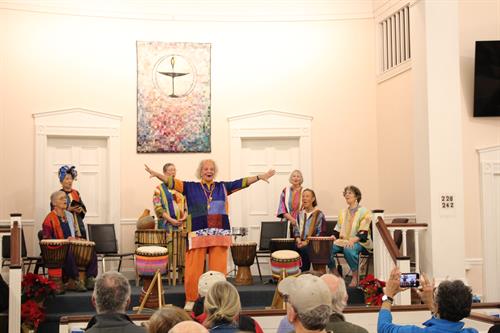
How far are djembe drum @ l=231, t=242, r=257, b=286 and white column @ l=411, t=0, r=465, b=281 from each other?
215cm

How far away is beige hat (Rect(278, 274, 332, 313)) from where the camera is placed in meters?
3.41

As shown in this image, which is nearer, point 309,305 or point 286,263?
point 309,305

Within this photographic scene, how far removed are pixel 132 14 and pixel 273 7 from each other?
2.20 m

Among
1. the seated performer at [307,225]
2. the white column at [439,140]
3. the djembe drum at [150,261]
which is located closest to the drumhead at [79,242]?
the djembe drum at [150,261]

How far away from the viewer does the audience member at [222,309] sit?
14.3 ft

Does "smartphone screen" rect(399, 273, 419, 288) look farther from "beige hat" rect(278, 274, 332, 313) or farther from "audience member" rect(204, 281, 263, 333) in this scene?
"beige hat" rect(278, 274, 332, 313)

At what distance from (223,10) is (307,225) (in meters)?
3.86

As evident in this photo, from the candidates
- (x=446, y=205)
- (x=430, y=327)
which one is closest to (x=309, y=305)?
(x=430, y=327)

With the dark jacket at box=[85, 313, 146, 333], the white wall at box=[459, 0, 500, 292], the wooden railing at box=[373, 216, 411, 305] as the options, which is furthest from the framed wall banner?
the dark jacket at box=[85, 313, 146, 333]

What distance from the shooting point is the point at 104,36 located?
12.0 m

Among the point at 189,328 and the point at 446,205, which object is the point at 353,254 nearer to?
the point at 446,205

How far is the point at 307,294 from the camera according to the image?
3.43 metres

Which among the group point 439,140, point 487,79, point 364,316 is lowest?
point 364,316

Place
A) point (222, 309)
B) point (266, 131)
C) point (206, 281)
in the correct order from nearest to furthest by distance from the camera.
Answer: point (222, 309) < point (206, 281) < point (266, 131)
